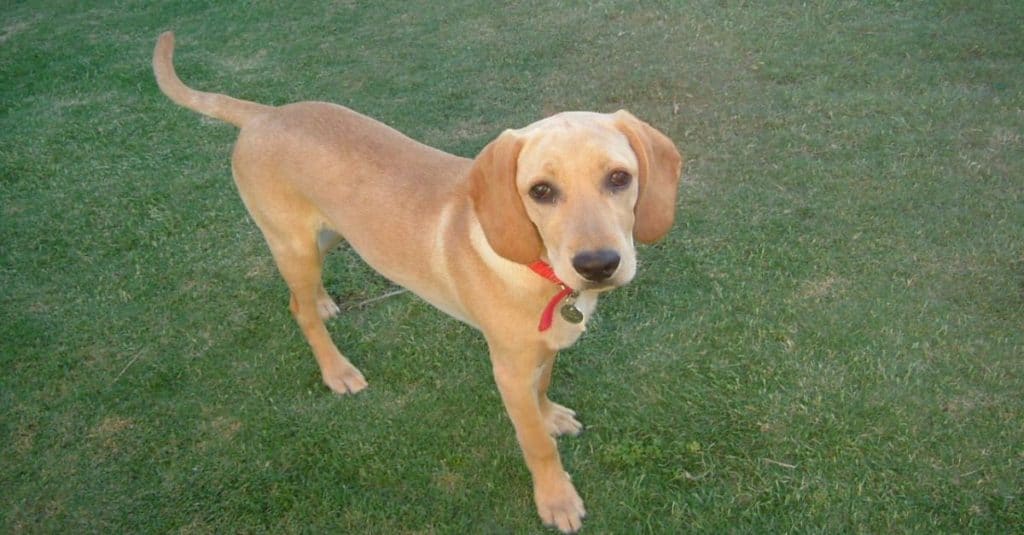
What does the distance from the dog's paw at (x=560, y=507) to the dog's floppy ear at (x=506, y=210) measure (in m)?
1.18

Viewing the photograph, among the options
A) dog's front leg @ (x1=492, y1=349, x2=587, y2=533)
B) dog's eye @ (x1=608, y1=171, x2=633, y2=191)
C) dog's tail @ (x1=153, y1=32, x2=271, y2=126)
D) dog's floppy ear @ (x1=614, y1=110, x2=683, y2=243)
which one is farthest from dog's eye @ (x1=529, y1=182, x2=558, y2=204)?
dog's tail @ (x1=153, y1=32, x2=271, y2=126)

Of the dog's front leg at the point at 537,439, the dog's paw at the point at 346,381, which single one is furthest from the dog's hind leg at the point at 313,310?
the dog's front leg at the point at 537,439

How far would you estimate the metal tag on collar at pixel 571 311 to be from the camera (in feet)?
9.32

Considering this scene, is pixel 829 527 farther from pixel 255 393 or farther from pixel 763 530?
pixel 255 393

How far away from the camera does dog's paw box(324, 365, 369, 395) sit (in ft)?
13.4

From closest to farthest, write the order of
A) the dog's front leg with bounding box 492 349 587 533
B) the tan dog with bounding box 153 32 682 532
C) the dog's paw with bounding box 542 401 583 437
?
1. the tan dog with bounding box 153 32 682 532
2. the dog's front leg with bounding box 492 349 587 533
3. the dog's paw with bounding box 542 401 583 437

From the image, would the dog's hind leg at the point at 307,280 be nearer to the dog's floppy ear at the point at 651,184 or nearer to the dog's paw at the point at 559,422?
the dog's paw at the point at 559,422

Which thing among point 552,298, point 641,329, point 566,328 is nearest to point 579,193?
point 552,298

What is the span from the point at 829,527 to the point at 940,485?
53 centimetres

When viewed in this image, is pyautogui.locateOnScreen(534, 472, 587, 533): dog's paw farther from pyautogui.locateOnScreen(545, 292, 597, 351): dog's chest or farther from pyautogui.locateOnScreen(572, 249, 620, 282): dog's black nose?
pyautogui.locateOnScreen(572, 249, 620, 282): dog's black nose

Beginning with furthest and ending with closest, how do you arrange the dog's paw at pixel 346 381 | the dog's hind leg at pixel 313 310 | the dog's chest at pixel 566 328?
the dog's paw at pixel 346 381, the dog's hind leg at pixel 313 310, the dog's chest at pixel 566 328

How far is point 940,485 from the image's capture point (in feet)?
10.4

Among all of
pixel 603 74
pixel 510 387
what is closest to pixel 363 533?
pixel 510 387

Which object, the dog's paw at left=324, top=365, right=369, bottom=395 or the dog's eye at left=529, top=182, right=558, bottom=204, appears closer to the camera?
the dog's eye at left=529, top=182, right=558, bottom=204
